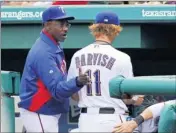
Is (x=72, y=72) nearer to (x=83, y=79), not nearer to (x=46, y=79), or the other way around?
(x=46, y=79)

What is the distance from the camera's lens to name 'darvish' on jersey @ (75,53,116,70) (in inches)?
177

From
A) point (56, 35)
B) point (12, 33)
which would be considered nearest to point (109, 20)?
point (56, 35)

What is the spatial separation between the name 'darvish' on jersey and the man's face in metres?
0.33

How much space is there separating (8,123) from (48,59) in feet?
2.57

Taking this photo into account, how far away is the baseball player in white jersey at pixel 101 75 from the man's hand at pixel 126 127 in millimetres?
270

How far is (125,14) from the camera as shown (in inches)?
271

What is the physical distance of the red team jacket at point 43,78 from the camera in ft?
15.3

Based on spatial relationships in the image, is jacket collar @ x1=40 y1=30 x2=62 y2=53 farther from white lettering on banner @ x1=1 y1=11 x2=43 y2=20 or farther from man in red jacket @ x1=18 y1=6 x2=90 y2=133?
white lettering on banner @ x1=1 y1=11 x2=43 y2=20

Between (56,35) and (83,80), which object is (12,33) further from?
(83,80)

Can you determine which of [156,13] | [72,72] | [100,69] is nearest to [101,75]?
[100,69]

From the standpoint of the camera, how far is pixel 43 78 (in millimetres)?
4672

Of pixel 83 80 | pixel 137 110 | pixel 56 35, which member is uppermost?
pixel 56 35

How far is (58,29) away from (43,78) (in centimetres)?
38

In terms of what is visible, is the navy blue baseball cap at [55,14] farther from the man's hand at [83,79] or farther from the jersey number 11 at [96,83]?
the man's hand at [83,79]
